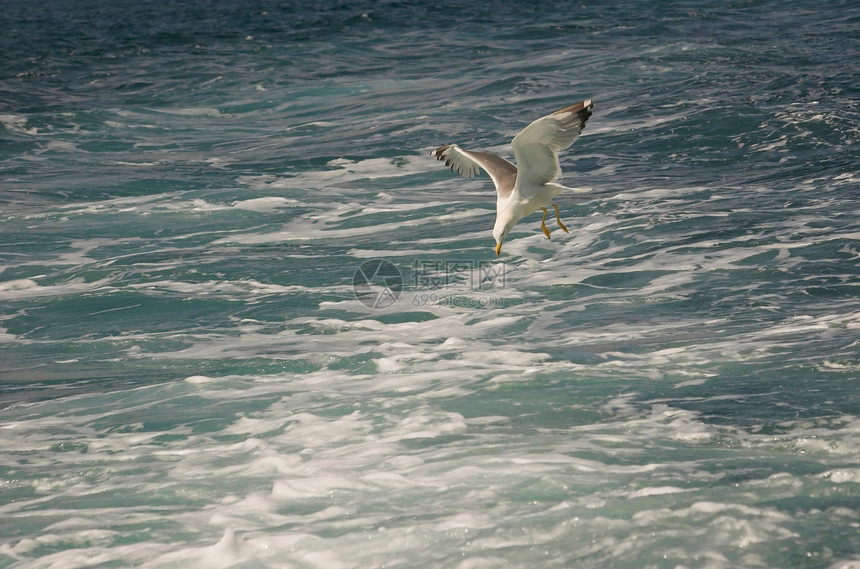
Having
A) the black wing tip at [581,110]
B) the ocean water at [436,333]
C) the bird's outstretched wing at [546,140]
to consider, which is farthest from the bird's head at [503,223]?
the black wing tip at [581,110]

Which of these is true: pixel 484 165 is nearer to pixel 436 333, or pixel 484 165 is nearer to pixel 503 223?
pixel 503 223

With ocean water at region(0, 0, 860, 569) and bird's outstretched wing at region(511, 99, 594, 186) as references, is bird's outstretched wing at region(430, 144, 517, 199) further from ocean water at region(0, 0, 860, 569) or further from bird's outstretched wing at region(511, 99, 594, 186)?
ocean water at region(0, 0, 860, 569)

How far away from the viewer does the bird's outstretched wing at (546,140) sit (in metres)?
7.81

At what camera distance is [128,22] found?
130 feet

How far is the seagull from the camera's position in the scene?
7914 millimetres

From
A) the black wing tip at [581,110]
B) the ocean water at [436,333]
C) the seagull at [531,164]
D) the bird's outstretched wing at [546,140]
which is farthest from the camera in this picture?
the seagull at [531,164]

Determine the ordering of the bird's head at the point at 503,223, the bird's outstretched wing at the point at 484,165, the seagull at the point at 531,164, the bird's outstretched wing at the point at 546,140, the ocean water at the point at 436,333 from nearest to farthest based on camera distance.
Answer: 1. the ocean water at the point at 436,333
2. the bird's outstretched wing at the point at 546,140
3. the seagull at the point at 531,164
4. the bird's head at the point at 503,223
5. the bird's outstretched wing at the point at 484,165

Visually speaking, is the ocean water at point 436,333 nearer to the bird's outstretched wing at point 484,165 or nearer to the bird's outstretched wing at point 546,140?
the bird's outstretched wing at point 484,165

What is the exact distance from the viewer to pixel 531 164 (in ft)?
28.5

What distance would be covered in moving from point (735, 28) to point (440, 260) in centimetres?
1916

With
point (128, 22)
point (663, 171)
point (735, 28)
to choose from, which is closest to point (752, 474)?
point (663, 171)

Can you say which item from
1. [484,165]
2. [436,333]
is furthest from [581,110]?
[436,333]

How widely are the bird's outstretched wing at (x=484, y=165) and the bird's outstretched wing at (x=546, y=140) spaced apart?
55 cm

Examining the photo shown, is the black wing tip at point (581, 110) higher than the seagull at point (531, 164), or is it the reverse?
the black wing tip at point (581, 110)
